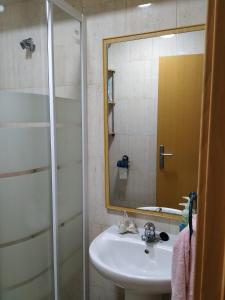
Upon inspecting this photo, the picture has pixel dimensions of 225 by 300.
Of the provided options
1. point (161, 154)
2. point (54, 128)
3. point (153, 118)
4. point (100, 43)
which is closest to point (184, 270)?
point (161, 154)

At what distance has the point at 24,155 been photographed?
4.46 feet

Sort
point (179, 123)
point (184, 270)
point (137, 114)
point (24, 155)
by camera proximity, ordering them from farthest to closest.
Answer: point (137, 114)
point (179, 123)
point (24, 155)
point (184, 270)

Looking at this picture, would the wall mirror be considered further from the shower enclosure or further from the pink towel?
the pink towel

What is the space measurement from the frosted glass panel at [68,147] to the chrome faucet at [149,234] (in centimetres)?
51

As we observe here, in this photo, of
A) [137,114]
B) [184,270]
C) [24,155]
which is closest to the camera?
[184,270]

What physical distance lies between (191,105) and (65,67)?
810 mm

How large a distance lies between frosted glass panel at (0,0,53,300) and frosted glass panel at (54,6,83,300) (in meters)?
0.10

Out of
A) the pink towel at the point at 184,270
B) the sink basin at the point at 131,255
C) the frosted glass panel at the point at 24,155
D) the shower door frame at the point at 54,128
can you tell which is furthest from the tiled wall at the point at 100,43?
the pink towel at the point at 184,270

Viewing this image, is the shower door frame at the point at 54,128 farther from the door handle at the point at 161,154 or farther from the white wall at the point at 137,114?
the door handle at the point at 161,154

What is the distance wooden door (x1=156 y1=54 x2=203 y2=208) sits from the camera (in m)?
1.43

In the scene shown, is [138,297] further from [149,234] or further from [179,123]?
[179,123]

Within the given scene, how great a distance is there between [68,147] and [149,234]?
74 centimetres

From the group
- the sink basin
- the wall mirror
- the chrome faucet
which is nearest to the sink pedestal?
the sink basin

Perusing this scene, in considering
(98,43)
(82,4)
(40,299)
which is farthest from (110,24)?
(40,299)
